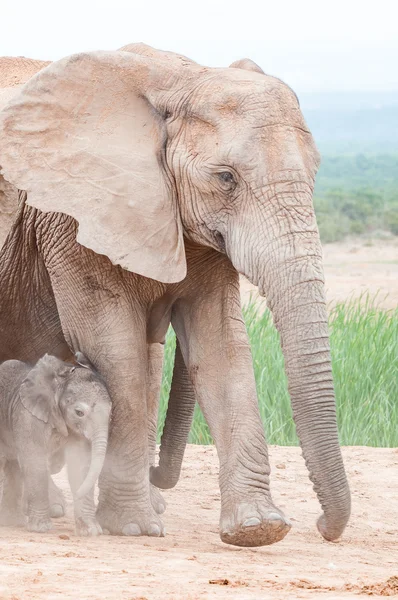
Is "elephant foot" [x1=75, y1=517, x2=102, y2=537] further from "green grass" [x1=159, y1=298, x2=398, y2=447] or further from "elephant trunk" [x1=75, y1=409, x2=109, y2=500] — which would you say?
"green grass" [x1=159, y1=298, x2=398, y2=447]

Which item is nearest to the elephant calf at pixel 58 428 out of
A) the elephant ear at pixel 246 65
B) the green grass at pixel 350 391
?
the elephant ear at pixel 246 65

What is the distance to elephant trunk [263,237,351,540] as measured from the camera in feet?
15.6

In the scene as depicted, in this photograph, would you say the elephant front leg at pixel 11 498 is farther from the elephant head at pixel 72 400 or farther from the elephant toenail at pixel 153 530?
the elephant toenail at pixel 153 530

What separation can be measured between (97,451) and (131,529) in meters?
0.43

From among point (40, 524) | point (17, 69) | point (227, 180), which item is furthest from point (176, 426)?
point (17, 69)

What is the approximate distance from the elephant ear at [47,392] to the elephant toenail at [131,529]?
1.43ft

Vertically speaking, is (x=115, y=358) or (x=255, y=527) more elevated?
(x=115, y=358)

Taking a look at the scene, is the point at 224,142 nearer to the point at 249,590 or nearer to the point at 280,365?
the point at 249,590

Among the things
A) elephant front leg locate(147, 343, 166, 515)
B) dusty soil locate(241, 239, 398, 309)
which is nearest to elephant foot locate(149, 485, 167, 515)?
elephant front leg locate(147, 343, 166, 515)

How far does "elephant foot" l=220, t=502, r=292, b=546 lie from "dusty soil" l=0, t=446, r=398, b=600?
0.05 m

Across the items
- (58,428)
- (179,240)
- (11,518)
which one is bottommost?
(11,518)

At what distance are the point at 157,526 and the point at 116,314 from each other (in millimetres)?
868

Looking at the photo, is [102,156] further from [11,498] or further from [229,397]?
[11,498]

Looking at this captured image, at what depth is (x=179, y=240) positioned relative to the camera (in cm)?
510
